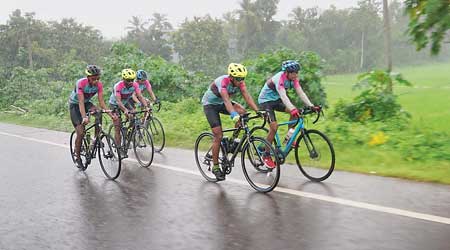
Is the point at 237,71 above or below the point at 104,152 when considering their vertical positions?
above

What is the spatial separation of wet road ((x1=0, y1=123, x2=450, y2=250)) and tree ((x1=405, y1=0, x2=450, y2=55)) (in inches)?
106

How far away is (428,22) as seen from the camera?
8.27 m

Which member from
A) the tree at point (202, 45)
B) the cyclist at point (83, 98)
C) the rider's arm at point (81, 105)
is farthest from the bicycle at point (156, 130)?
the tree at point (202, 45)

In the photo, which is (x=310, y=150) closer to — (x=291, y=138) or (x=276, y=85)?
(x=291, y=138)

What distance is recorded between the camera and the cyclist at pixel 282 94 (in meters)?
7.63

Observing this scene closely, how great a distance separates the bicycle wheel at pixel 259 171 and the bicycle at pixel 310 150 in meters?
0.36

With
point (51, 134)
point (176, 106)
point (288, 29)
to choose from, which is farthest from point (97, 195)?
point (288, 29)

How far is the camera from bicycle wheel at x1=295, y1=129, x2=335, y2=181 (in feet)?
24.3

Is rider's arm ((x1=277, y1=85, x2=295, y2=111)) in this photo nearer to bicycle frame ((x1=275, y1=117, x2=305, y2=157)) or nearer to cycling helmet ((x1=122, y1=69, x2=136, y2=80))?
bicycle frame ((x1=275, y1=117, x2=305, y2=157))

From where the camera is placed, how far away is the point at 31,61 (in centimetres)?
3888

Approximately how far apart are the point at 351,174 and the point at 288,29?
52583mm

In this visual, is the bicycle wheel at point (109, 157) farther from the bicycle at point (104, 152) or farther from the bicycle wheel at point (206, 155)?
the bicycle wheel at point (206, 155)

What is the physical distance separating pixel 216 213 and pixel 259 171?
4.70 feet

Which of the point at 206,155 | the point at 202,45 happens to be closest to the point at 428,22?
the point at 206,155
